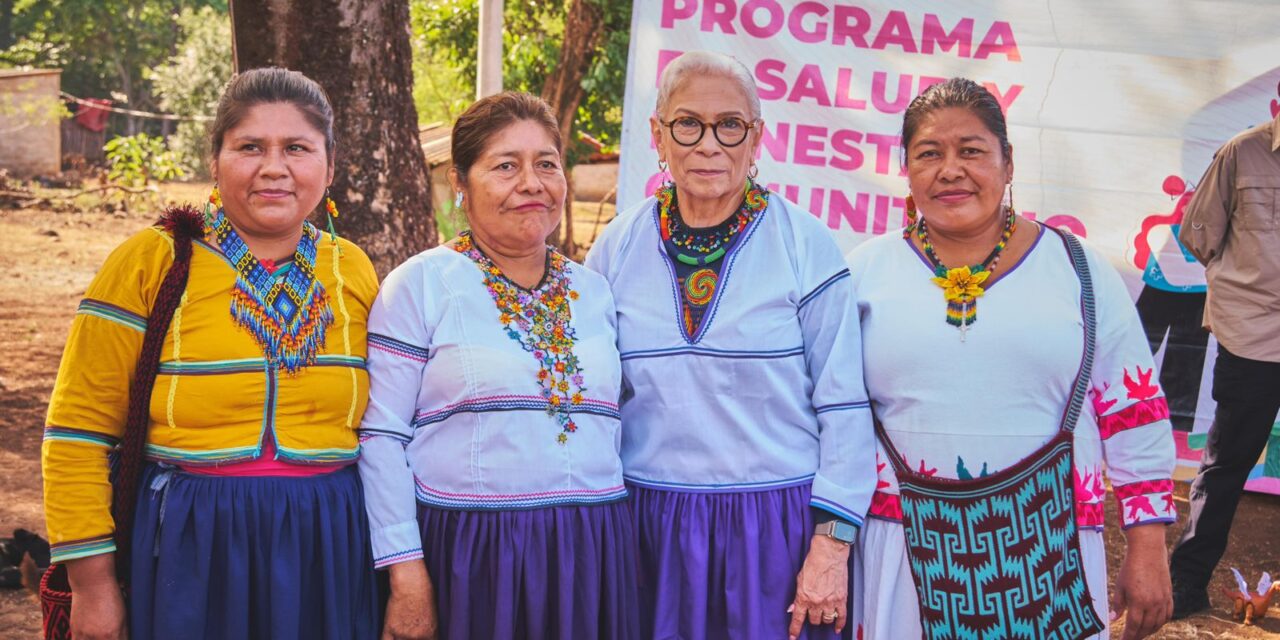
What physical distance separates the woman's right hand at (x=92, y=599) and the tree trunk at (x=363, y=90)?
205cm

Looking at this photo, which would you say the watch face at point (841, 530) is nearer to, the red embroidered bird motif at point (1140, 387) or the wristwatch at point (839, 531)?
the wristwatch at point (839, 531)

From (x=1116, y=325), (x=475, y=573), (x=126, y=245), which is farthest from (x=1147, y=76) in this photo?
(x=126, y=245)

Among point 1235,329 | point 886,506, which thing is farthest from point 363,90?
point 1235,329

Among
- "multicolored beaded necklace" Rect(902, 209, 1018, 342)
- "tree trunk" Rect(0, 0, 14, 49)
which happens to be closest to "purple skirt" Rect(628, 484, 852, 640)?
"multicolored beaded necklace" Rect(902, 209, 1018, 342)

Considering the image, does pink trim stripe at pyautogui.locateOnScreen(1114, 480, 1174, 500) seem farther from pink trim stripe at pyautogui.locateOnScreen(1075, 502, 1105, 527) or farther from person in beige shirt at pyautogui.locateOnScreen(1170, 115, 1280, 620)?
person in beige shirt at pyautogui.locateOnScreen(1170, 115, 1280, 620)

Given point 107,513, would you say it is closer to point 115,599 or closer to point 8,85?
point 115,599

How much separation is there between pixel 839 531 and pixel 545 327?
2.63 ft

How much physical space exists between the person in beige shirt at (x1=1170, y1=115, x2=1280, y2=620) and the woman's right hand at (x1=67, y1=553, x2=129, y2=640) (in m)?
3.94

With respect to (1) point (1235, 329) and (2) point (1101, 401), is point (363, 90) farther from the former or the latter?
(1) point (1235, 329)

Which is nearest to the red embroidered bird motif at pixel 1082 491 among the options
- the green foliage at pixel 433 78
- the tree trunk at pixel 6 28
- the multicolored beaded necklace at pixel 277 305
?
the multicolored beaded necklace at pixel 277 305

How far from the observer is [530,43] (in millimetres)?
11031

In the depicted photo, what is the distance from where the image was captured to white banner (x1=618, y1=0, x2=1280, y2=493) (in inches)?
196

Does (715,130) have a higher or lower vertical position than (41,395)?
higher

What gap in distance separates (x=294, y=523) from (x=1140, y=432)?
6.12ft
